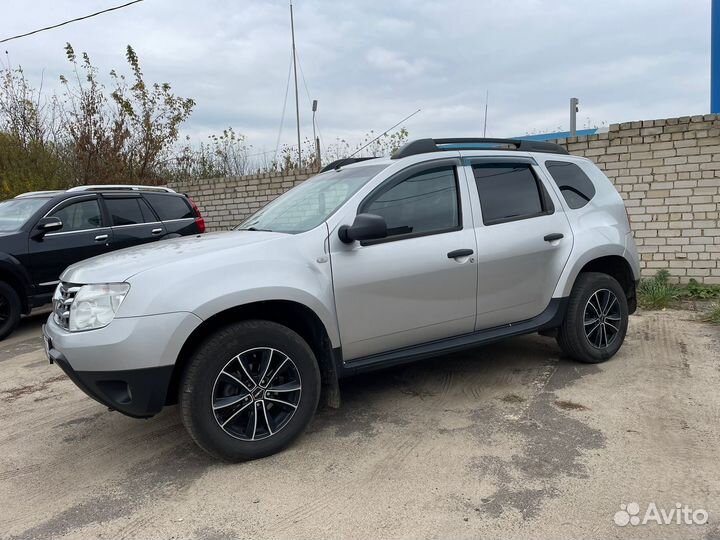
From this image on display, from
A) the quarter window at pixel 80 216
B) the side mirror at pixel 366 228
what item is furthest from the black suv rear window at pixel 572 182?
the quarter window at pixel 80 216

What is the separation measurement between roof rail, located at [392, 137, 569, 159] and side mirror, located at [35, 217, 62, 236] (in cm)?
504

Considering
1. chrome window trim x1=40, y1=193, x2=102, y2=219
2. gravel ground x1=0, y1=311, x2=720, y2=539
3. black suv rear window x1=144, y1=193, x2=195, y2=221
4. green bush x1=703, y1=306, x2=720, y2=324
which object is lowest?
green bush x1=703, y1=306, x2=720, y2=324

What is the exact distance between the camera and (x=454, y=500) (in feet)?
8.86

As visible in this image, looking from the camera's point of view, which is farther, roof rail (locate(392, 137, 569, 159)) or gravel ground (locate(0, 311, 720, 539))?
roof rail (locate(392, 137, 569, 159))

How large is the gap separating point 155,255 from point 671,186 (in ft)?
22.3

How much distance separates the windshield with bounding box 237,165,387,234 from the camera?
3656 millimetres

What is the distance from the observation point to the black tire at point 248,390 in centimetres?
298

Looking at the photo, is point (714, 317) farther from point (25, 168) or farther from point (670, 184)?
point (25, 168)

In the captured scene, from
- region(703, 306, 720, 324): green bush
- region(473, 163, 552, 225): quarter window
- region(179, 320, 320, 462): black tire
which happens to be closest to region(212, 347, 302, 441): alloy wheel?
region(179, 320, 320, 462): black tire

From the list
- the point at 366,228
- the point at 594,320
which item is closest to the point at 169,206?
the point at 366,228

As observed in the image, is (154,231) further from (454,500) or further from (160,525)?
(454,500)

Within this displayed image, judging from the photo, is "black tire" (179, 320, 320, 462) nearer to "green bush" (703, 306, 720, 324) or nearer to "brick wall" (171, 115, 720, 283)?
"green bush" (703, 306, 720, 324)

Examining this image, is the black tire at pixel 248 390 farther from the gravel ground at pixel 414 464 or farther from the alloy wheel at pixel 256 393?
the gravel ground at pixel 414 464

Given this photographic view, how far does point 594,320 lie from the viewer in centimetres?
459
